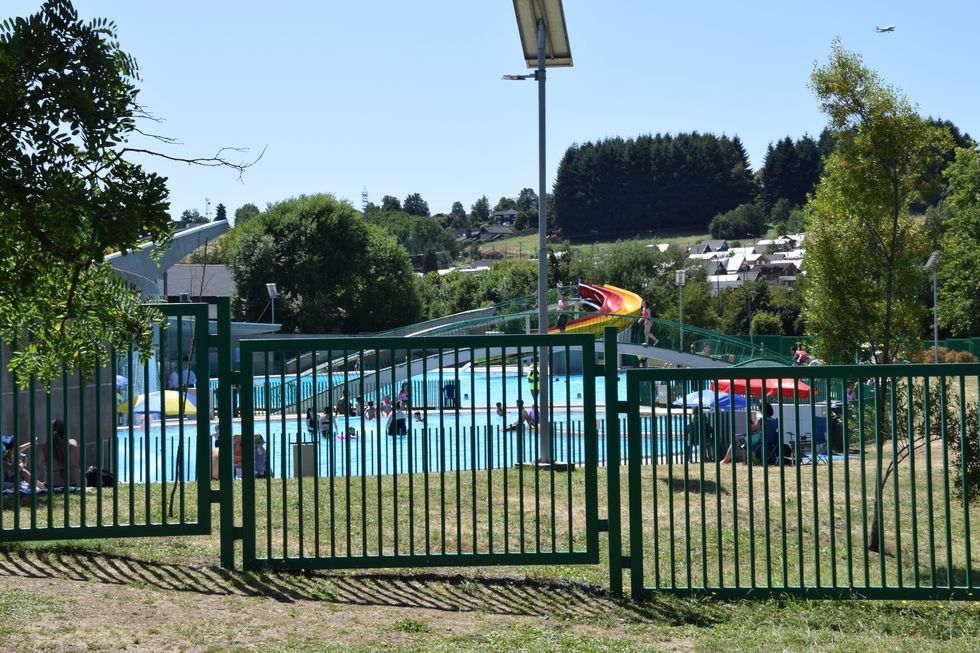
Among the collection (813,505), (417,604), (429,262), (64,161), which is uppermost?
(429,262)

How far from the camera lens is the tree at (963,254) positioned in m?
50.6

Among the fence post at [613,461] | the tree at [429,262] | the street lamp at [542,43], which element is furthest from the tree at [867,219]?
the tree at [429,262]

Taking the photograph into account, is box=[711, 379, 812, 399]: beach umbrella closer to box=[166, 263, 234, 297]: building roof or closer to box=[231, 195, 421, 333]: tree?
box=[231, 195, 421, 333]: tree

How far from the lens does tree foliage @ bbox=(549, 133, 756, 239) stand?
169000mm

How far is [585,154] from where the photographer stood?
171m

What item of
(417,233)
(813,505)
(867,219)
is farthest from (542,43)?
(417,233)

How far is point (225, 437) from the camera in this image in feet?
23.1

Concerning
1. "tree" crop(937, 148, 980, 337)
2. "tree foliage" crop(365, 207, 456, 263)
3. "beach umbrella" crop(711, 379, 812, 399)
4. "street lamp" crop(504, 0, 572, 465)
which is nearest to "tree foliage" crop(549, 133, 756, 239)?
"tree foliage" crop(365, 207, 456, 263)

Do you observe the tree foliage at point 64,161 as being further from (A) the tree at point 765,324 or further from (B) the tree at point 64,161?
(A) the tree at point 765,324

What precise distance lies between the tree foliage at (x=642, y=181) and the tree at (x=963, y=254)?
117m

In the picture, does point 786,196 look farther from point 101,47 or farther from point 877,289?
point 101,47

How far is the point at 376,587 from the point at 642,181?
550ft

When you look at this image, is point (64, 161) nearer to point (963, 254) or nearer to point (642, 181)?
point (963, 254)

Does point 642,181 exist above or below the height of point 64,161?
above
